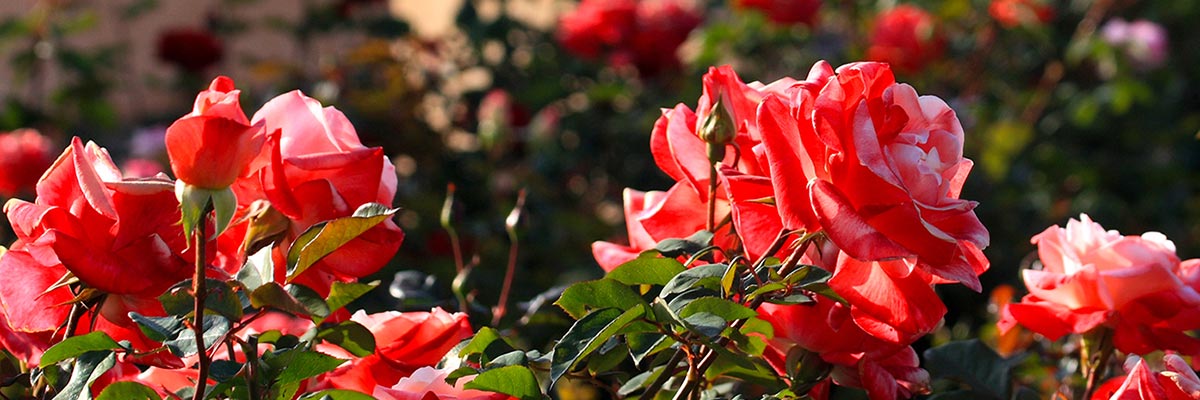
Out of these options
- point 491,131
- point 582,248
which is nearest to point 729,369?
point 491,131

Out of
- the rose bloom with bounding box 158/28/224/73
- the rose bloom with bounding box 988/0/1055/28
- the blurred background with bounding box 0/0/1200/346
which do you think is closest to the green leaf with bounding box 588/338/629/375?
the blurred background with bounding box 0/0/1200/346

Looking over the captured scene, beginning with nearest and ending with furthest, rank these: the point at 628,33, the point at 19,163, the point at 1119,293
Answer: the point at 1119,293 → the point at 19,163 → the point at 628,33

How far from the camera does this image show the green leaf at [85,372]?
0.55m

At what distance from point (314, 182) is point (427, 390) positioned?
0.37 ft

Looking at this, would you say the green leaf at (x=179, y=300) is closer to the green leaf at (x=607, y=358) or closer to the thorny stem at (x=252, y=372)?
the thorny stem at (x=252, y=372)

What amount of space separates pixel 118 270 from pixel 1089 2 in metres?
2.74

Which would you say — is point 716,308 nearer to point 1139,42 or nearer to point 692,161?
point 692,161

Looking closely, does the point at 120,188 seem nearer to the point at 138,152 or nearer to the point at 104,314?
the point at 104,314

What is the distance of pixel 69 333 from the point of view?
1.92 ft

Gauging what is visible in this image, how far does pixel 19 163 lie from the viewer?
1975mm

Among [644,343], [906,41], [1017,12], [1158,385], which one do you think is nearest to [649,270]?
[644,343]

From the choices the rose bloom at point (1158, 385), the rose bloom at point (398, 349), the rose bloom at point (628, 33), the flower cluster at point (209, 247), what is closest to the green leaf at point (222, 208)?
the flower cluster at point (209, 247)

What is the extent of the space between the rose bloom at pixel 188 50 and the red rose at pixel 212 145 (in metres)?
2.36

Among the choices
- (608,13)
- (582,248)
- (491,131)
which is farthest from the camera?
(608,13)
